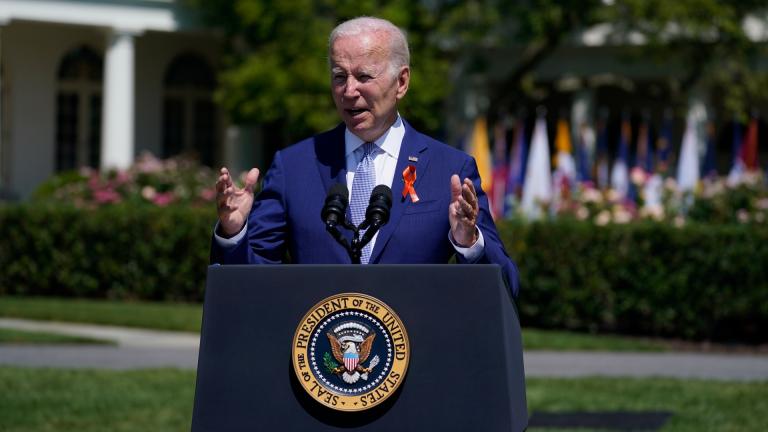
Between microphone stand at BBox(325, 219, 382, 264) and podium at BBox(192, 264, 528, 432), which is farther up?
microphone stand at BBox(325, 219, 382, 264)

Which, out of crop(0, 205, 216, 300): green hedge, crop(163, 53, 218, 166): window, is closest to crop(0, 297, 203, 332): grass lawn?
crop(0, 205, 216, 300): green hedge

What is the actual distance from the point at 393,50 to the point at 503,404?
44.0 inches

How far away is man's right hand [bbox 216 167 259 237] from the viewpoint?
3.82 m

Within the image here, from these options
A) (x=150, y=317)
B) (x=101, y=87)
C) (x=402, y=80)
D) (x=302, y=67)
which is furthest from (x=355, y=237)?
(x=101, y=87)

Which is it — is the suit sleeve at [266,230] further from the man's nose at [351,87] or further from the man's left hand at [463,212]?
the man's left hand at [463,212]

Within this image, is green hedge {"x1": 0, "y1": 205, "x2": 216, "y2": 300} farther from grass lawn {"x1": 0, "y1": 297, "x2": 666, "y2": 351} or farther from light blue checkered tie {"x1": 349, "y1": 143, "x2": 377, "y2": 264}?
light blue checkered tie {"x1": 349, "y1": 143, "x2": 377, "y2": 264}

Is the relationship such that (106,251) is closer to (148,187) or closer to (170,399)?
(148,187)

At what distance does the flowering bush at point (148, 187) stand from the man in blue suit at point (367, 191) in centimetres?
1391

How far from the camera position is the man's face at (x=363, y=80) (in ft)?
13.0

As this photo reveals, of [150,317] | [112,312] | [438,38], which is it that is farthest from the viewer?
[438,38]

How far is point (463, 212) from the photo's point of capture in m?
3.76

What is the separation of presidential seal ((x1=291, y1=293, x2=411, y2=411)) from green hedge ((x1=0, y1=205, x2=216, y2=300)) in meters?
12.6

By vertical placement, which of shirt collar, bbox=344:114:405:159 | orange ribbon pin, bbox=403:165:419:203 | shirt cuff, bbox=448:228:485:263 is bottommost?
shirt cuff, bbox=448:228:485:263

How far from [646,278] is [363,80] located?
9719 mm
